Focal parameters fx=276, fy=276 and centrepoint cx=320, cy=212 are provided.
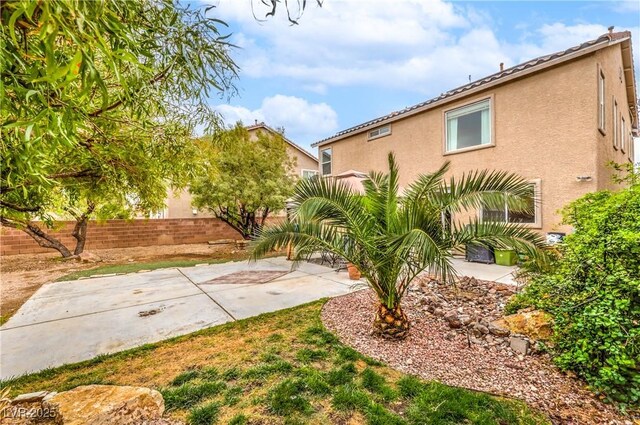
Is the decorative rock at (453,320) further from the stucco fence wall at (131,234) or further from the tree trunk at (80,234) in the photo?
the stucco fence wall at (131,234)

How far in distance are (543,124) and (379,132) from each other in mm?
6830

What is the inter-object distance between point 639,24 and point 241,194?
15.6m

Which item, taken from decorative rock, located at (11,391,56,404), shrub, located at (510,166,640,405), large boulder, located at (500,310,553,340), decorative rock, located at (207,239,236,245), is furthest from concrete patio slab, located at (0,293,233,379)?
decorative rock, located at (207,239,236,245)

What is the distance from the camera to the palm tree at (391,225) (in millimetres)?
3656

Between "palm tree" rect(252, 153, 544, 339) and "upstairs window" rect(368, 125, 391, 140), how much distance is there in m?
10.0

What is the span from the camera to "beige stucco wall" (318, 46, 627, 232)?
7953 millimetres

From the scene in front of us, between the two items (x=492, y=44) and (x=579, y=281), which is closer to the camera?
(x=579, y=281)

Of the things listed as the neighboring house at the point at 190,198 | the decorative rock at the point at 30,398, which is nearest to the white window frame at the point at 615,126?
the neighboring house at the point at 190,198

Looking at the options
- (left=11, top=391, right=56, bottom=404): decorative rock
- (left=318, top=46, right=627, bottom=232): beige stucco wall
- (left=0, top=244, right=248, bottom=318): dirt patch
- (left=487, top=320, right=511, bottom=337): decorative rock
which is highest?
(left=318, top=46, right=627, bottom=232): beige stucco wall

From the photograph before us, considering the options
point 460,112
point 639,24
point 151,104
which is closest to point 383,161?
point 460,112

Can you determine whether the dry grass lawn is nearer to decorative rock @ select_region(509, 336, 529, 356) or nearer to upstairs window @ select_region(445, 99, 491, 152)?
decorative rock @ select_region(509, 336, 529, 356)

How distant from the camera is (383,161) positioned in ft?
45.5

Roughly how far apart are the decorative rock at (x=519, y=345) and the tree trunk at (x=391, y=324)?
1.37 metres

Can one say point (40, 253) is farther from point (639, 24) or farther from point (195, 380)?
point (639, 24)
